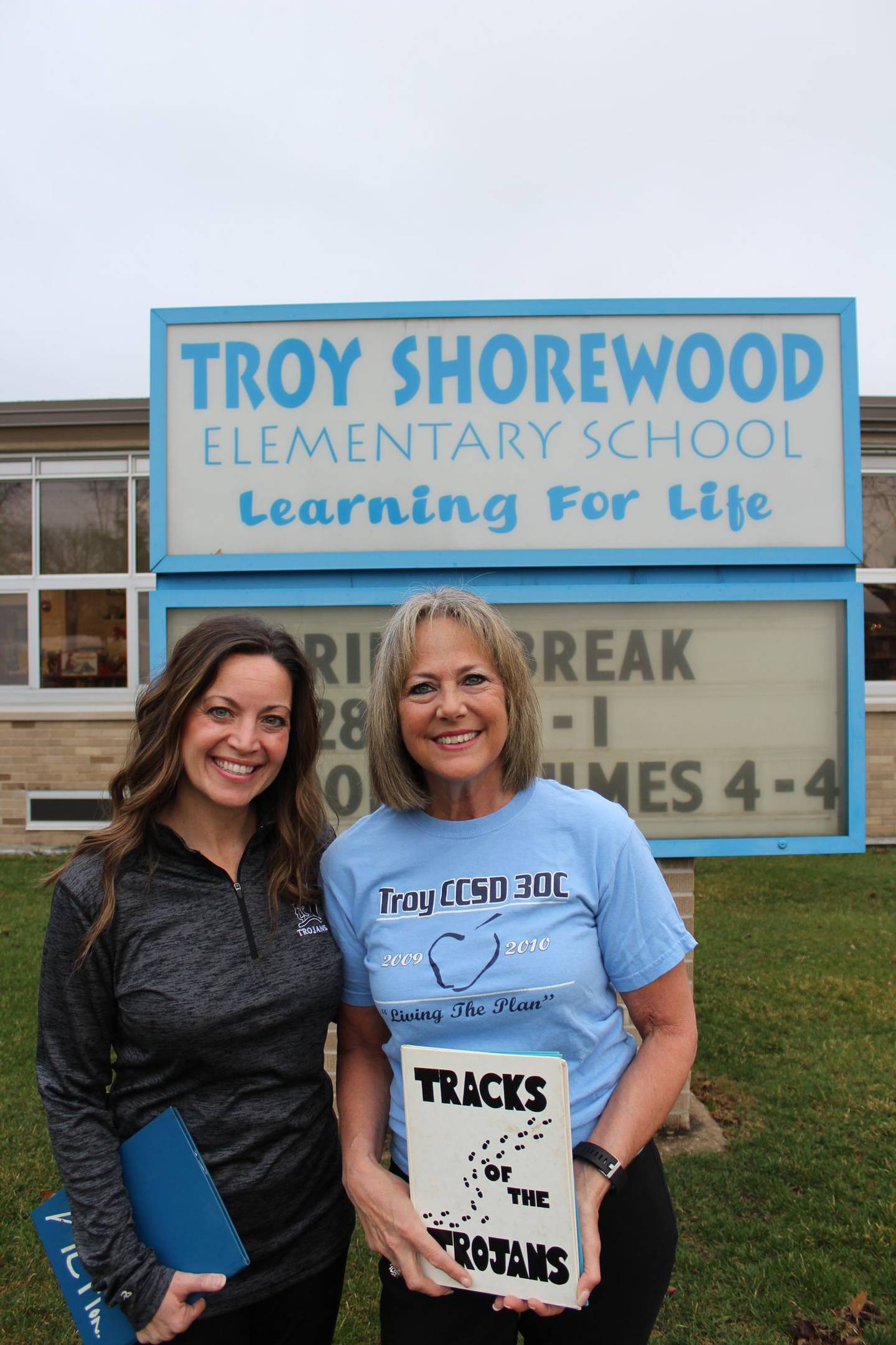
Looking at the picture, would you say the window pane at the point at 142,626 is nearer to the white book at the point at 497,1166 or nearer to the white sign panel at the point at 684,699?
the white sign panel at the point at 684,699

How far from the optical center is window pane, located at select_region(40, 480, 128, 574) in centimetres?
998

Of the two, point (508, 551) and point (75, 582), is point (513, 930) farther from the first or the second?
point (75, 582)

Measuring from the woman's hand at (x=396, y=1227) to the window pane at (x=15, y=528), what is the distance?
988cm

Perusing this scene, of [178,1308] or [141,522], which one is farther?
[141,522]

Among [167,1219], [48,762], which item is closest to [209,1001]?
[167,1219]

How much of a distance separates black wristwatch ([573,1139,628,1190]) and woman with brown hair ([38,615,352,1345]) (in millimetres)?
512

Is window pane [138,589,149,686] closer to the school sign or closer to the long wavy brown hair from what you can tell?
the school sign

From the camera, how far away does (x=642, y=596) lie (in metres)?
3.12

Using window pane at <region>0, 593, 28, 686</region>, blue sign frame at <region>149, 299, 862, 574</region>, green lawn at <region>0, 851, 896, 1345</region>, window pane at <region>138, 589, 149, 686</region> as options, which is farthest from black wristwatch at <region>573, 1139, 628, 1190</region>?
window pane at <region>0, 593, 28, 686</region>

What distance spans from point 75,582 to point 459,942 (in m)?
9.57

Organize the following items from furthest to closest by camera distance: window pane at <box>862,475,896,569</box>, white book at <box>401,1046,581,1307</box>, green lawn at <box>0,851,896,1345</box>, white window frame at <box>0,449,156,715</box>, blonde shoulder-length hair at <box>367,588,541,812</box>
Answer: window pane at <box>862,475,896,569</box> → white window frame at <box>0,449,156,715</box> → green lawn at <box>0,851,896,1345</box> → blonde shoulder-length hair at <box>367,588,541,812</box> → white book at <box>401,1046,581,1307</box>

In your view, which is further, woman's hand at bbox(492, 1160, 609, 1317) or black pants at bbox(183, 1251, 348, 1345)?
black pants at bbox(183, 1251, 348, 1345)

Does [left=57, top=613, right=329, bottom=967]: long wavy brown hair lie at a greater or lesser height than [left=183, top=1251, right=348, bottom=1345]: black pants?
greater

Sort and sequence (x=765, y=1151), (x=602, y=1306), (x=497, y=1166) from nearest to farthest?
(x=497, y=1166) → (x=602, y=1306) → (x=765, y=1151)
